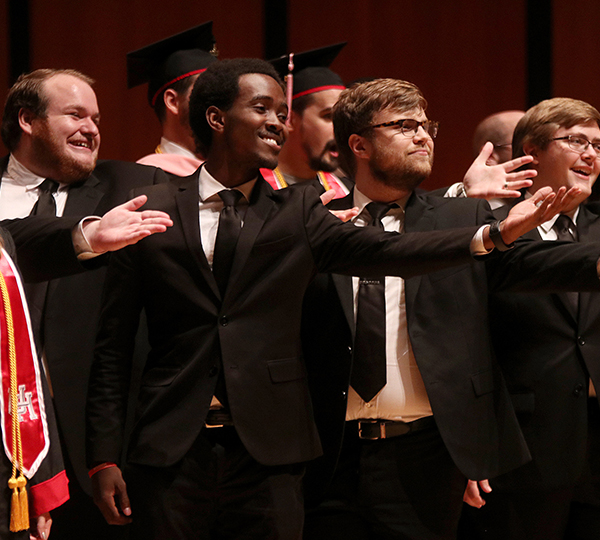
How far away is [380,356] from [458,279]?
319 millimetres

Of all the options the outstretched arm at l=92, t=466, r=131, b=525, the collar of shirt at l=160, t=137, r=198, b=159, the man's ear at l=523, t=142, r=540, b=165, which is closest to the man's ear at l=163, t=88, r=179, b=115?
the collar of shirt at l=160, t=137, r=198, b=159

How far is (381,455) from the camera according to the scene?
2246 millimetres

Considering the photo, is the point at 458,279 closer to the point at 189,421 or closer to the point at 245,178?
the point at 245,178

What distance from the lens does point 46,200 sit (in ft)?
8.91

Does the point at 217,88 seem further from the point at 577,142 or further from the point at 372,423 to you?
the point at 577,142

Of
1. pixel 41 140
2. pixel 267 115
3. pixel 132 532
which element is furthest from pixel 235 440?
pixel 41 140

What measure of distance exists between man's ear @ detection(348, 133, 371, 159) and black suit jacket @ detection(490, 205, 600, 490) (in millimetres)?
633

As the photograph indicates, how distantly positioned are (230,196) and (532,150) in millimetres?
1215

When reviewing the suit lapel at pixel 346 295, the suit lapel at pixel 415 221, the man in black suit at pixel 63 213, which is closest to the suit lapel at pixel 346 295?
the suit lapel at pixel 346 295

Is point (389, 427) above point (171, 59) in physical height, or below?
below

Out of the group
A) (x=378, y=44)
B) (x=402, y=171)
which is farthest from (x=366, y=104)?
(x=378, y=44)

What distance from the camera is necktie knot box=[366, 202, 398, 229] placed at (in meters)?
2.36

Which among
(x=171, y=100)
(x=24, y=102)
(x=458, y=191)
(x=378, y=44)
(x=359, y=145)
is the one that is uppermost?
→ (x=378, y=44)

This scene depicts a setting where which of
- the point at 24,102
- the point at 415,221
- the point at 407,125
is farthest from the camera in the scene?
the point at 24,102
